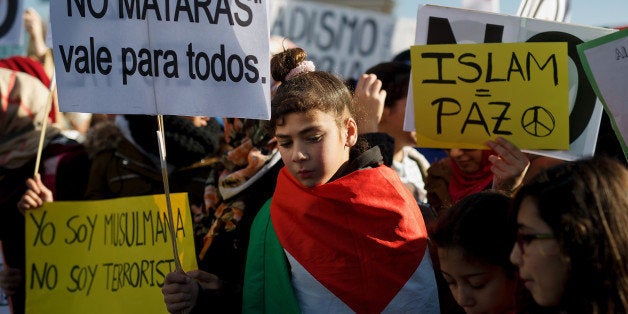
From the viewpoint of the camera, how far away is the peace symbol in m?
3.45

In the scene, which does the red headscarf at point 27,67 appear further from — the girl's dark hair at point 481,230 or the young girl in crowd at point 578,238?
the young girl in crowd at point 578,238

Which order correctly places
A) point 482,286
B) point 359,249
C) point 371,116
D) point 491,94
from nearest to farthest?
point 482,286
point 359,249
point 491,94
point 371,116

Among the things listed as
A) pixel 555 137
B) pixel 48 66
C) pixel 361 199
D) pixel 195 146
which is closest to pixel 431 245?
pixel 361 199

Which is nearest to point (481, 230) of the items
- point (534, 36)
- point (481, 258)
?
point (481, 258)

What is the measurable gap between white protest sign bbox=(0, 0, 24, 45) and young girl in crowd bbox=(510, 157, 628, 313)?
12.8 ft

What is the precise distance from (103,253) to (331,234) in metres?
1.33

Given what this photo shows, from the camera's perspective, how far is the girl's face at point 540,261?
7.94ft

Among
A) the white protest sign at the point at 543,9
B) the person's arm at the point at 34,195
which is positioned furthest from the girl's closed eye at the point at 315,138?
the person's arm at the point at 34,195

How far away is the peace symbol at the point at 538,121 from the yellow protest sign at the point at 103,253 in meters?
1.36

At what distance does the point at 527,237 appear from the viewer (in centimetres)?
250

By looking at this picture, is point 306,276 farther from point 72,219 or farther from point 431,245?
point 72,219

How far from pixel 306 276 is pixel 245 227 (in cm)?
64

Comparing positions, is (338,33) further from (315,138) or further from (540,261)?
(540,261)

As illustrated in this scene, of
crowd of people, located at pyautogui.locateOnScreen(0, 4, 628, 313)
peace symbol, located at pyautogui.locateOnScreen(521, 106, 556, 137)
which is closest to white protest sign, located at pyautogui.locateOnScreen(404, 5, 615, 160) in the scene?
peace symbol, located at pyautogui.locateOnScreen(521, 106, 556, 137)
